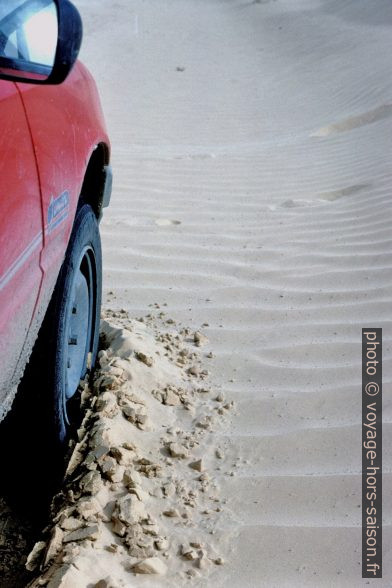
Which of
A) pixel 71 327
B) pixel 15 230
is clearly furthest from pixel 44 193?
pixel 71 327

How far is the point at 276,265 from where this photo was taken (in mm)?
4098

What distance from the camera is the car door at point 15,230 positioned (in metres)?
1.52

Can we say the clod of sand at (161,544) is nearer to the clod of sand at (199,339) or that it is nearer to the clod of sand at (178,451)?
the clod of sand at (178,451)

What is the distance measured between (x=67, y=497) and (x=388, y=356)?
1561 millimetres

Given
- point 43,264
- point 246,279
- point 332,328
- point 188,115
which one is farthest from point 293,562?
point 188,115

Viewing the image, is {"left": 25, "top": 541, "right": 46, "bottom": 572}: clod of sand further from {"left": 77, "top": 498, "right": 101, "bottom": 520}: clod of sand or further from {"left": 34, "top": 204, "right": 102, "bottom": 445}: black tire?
{"left": 34, "top": 204, "right": 102, "bottom": 445}: black tire

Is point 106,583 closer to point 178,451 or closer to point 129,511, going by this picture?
point 129,511

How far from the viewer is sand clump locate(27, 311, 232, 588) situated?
1.91 metres

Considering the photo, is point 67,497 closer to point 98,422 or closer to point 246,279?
point 98,422

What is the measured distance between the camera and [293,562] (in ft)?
6.50

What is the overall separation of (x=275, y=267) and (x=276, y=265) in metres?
0.03

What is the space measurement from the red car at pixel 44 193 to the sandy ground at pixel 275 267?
66 centimetres

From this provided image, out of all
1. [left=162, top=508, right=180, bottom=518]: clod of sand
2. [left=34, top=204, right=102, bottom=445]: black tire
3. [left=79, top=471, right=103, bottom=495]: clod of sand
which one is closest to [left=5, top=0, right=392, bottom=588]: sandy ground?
[left=162, top=508, right=180, bottom=518]: clod of sand

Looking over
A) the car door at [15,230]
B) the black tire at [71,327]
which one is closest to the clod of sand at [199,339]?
the black tire at [71,327]
